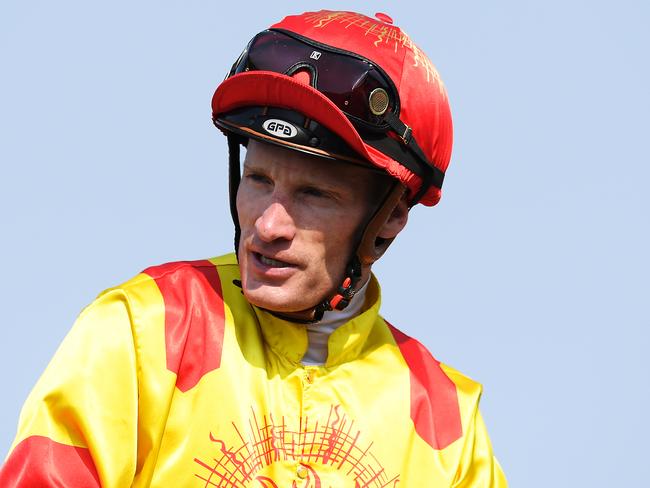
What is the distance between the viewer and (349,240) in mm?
4113

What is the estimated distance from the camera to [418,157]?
13.7ft

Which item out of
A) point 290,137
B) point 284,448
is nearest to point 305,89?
point 290,137

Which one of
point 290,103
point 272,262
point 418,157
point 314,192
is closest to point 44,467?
point 272,262

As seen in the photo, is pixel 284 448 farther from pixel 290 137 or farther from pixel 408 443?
pixel 290 137

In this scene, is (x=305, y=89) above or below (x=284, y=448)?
above

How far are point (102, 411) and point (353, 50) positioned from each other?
1402 mm

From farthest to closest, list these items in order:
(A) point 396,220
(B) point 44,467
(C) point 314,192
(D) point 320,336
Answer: (A) point 396,220
(D) point 320,336
(C) point 314,192
(B) point 44,467

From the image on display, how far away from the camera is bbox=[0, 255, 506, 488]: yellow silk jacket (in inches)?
143

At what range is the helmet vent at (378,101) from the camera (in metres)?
3.98

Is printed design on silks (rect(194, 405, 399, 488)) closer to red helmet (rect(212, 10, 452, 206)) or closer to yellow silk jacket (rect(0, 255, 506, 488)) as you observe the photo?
yellow silk jacket (rect(0, 255, 506, 488))

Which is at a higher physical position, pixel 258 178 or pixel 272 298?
pixel 258 178

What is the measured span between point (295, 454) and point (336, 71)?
1.23 metres

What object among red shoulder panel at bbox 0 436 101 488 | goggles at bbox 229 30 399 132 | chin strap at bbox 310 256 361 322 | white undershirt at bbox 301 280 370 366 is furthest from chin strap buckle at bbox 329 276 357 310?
red shoulder panel at bbox 0 436 101 488

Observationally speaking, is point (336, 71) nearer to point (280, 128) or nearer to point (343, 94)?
point (343, 94)
